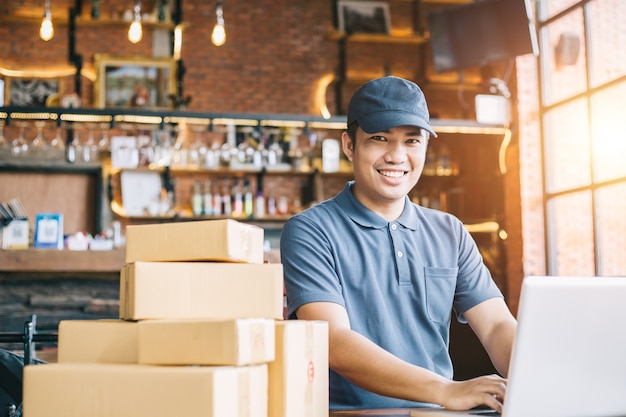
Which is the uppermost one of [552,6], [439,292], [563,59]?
[552,6]

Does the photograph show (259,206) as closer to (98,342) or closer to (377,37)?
(377,37)

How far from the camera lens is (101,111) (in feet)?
19.5

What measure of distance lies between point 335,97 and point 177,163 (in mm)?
1605

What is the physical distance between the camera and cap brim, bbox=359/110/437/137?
194cm

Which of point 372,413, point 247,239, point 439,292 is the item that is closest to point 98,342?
point 247,239

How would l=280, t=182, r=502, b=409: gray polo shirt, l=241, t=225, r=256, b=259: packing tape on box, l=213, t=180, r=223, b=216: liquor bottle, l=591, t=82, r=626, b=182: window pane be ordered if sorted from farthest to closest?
1. l=213, t=180, r=223, b=216: liquor bottle
2. l=591, t=82, r=626, b=182: window pane
3. l=280, t=182, r=502, b=409: gray polo shirt
4. l=241, t=225, r=256, b=259: packing tape on box

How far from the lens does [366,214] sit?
6.79ft

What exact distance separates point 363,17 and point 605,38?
2.57 m

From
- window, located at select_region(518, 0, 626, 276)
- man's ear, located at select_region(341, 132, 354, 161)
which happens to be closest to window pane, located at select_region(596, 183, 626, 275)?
Result: window, located at select_region(518, 0, 626, 276)

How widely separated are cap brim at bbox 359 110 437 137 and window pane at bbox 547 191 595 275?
384 centimetres

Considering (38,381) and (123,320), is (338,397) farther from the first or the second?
(38,381)

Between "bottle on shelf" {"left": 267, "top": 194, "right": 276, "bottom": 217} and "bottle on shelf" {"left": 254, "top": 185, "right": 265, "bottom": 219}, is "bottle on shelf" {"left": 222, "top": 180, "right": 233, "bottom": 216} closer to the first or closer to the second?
"bottle on shelf" {"left": 254, "top": 185, "right": 265, "bottom": 219}

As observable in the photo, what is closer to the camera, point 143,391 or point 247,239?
point 143,391

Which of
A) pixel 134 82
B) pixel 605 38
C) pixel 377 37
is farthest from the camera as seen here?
pixel 377 37
